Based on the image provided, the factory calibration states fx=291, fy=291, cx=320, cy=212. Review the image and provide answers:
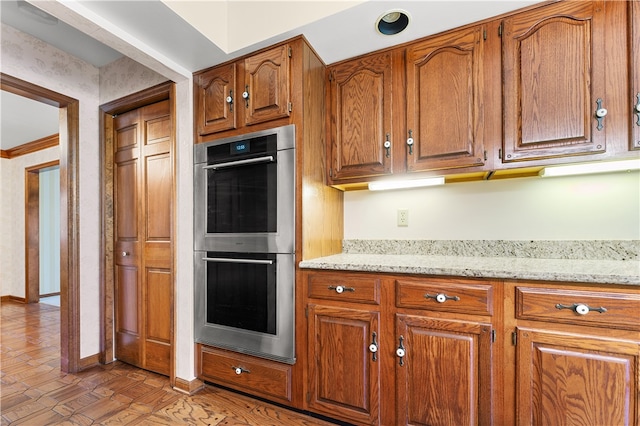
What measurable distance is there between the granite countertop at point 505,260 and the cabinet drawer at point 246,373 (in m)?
0.68

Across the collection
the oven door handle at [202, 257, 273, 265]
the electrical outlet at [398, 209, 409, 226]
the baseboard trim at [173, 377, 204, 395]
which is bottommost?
the baseboard trim at [173, 377, 204, 395]

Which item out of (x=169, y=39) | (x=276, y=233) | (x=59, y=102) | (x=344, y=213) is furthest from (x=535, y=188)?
(x=59, y=102)

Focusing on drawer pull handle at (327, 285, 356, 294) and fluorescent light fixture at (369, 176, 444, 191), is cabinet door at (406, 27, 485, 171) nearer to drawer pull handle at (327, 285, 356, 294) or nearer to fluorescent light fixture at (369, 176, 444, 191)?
fluorescent light fixture at (369, 176, 444, 191)

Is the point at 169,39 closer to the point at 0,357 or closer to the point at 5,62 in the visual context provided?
the point at 5,62

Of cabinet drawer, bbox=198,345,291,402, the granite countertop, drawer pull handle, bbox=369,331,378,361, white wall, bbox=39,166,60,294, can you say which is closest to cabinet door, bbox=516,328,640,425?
the granite countertop

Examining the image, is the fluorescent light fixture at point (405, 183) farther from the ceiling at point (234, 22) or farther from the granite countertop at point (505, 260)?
the ceiling at point (234, 22)

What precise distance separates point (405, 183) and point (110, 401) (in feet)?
→ 7.84

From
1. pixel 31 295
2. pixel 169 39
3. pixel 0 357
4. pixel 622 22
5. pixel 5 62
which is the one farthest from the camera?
pixel 31 295

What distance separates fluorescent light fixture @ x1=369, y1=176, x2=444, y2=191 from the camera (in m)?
1.84

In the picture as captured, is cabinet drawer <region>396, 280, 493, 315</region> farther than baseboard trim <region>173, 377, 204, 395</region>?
No

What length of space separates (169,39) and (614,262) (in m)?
2.67

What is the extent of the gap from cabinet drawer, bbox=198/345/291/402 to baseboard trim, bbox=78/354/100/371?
1134mm

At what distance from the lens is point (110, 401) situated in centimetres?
189

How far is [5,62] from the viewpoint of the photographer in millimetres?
1979
